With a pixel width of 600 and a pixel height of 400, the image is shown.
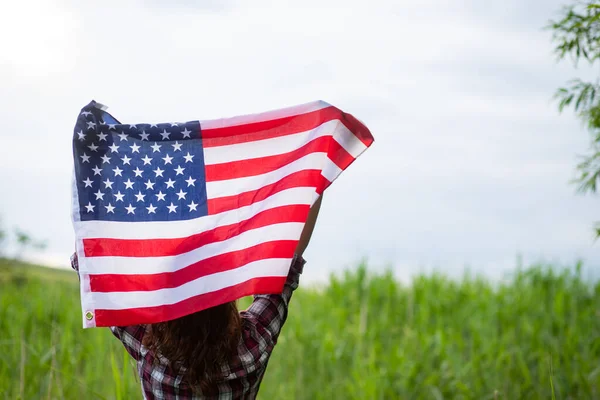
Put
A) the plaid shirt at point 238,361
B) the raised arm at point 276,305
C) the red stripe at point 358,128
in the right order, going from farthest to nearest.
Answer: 1. the red stripe at point 358,128
2. the raised arm at point 276,305
3. the plaid shirt at point 238,361

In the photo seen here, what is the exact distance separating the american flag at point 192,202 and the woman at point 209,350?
68mm

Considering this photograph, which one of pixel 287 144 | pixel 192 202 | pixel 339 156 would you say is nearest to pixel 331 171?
pixel 339 156

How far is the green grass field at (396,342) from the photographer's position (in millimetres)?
6242

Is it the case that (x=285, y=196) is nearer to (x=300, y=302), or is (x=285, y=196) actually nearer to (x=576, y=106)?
(x=576, y=106)

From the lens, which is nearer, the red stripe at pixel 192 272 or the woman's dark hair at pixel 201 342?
the woman's dark hair at pixel 201 342

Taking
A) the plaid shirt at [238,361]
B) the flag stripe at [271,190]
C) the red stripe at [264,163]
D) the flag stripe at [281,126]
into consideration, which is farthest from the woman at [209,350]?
the flag stripe at [281,126]

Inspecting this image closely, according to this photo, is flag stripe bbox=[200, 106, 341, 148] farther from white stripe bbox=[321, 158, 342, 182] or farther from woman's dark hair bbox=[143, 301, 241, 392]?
woman's dark hair bbox=[143, 301, 241, 392]

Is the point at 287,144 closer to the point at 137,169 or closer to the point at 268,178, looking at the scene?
the point at 268,178

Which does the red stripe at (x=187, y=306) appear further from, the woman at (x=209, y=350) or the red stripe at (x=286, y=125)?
the red stripe at (x=286, y=125)

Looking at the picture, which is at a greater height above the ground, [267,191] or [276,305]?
[267,191]

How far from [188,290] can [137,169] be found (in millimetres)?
562

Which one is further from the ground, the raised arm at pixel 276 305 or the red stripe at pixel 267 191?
the red stripe at pixel 267 191

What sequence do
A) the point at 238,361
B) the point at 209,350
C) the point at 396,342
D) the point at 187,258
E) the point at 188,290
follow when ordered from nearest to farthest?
the point at 209,350
the point at 238,361
the point at 188,290
the point at 187,258
the point at 396,342

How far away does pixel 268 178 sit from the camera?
2.76 m
